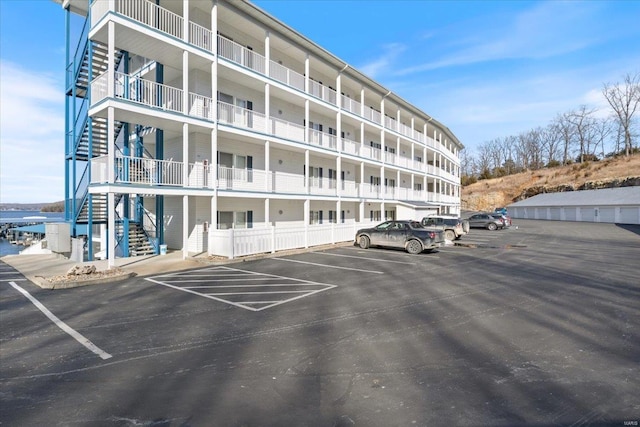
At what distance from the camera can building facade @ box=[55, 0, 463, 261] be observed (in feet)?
44.8

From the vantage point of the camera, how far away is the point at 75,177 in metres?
16.8

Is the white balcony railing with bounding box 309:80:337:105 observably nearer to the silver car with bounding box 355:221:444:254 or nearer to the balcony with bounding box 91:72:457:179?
the balcony with bounding box 91:72:457:179

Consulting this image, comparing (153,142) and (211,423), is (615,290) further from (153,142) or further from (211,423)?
(153,142)

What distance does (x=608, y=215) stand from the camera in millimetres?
41656

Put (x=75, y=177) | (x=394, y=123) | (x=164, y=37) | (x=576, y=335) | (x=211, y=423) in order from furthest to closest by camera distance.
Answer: (x=394, y=123) → (x=75, y=177) → (x=164, y=37) → (x=576, y=335) → (x=211, y=423)

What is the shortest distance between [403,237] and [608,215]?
39849 millimetres

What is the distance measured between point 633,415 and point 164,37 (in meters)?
16.7

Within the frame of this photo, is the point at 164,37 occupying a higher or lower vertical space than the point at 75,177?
higher

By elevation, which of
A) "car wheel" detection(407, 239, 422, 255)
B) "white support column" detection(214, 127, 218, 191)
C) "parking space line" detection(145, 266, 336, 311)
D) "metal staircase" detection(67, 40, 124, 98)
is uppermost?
"metal staircase" detection(67, 40, 124, 98)

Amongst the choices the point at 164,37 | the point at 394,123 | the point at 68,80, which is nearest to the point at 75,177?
the point at 68,80

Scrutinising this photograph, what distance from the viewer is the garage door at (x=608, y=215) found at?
134 ft

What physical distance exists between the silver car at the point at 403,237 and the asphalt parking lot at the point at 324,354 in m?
6.52

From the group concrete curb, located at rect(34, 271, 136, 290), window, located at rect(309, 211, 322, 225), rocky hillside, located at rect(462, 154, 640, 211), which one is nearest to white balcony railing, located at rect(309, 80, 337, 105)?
window, located at rect(309, 211, 322, 225)

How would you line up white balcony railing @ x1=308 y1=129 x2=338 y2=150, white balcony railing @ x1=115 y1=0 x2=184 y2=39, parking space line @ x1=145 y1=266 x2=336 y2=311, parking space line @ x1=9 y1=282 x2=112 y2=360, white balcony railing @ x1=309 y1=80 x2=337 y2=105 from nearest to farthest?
1. parking space line @ x1=9 y1=282 x2=112 y2=360
2. parking space line @ x1=145 y1=266 x2=336 y2=311
3. white balcony railing @ x1=115 y1=0 x2=184 y2=39
4. white balcony railing @ x1=309 y1=80 x2=337 y2=105
5. white balcony railing @ x1=308 y1=129 x2=338 y2=150
